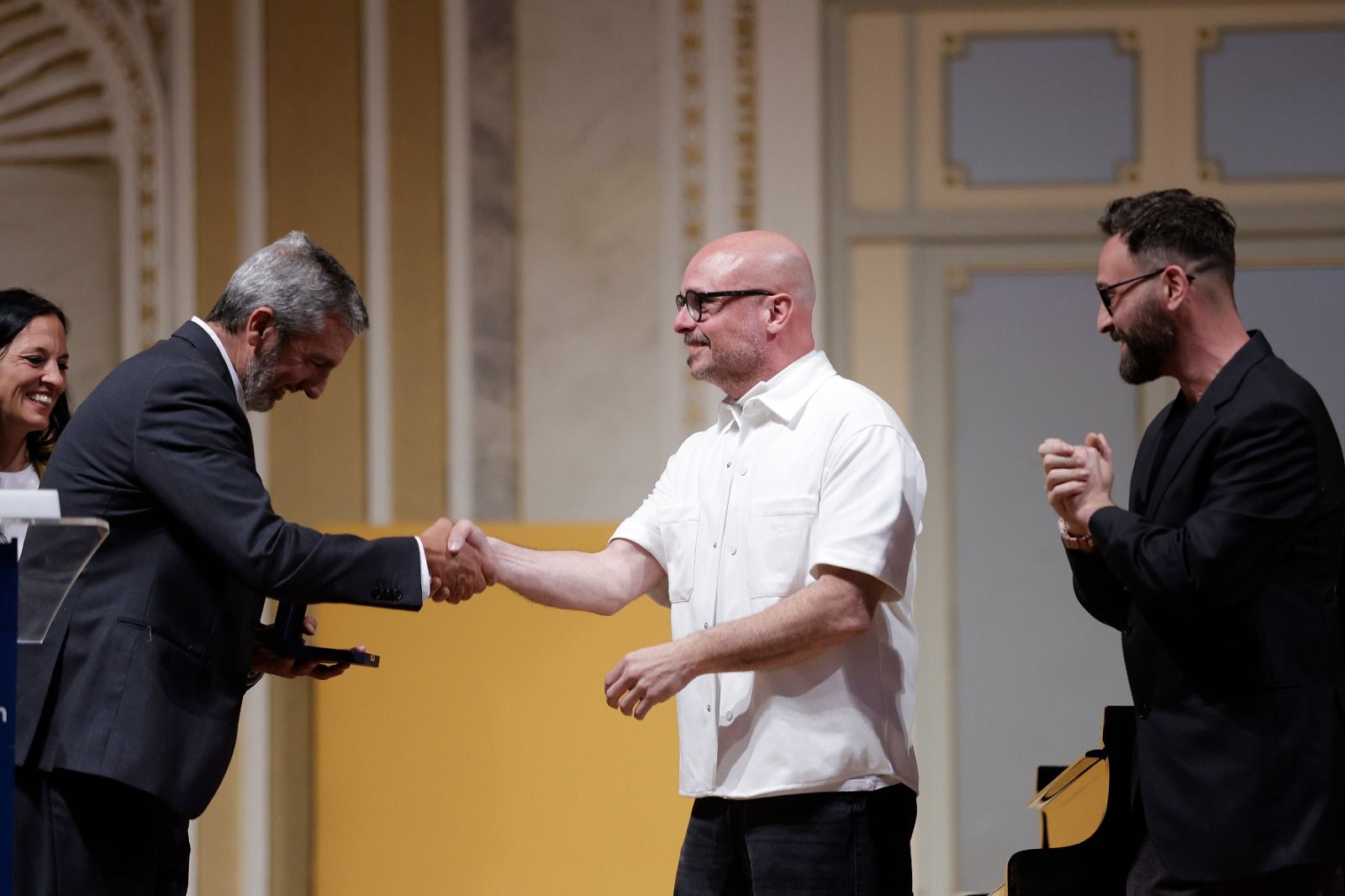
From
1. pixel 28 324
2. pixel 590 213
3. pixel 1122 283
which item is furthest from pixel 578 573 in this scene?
pixel 590 213

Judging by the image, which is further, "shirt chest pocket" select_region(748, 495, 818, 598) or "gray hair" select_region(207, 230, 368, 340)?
"gray hair" select_region(207, 230, 368, 340)

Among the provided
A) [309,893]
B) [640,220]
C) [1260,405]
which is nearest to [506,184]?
[640,220]

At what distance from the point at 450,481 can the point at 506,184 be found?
2.99 ft

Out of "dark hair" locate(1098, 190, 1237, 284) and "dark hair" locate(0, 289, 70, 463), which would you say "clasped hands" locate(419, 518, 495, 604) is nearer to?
"dark hair" locate(0, 289, 70, 463)

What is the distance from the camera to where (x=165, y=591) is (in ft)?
7.76

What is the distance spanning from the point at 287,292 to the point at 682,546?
834mm

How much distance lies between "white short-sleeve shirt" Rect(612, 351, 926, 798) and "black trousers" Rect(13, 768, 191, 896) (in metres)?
0.90

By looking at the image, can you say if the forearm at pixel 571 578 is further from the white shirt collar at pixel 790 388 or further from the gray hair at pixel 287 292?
the gray hair at pixel 287 292

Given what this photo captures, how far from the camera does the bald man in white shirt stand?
2332 mm

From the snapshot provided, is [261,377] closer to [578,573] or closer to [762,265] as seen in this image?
[578,573]

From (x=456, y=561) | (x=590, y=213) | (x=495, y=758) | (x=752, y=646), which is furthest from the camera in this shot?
(x=590, y=213)

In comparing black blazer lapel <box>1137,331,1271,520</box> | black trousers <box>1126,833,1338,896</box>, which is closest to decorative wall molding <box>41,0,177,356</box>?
black blazer lapel <box>1137,331,1271,520</box>

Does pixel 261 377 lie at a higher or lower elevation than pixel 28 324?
lower

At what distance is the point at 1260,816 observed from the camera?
2055 millimetres
